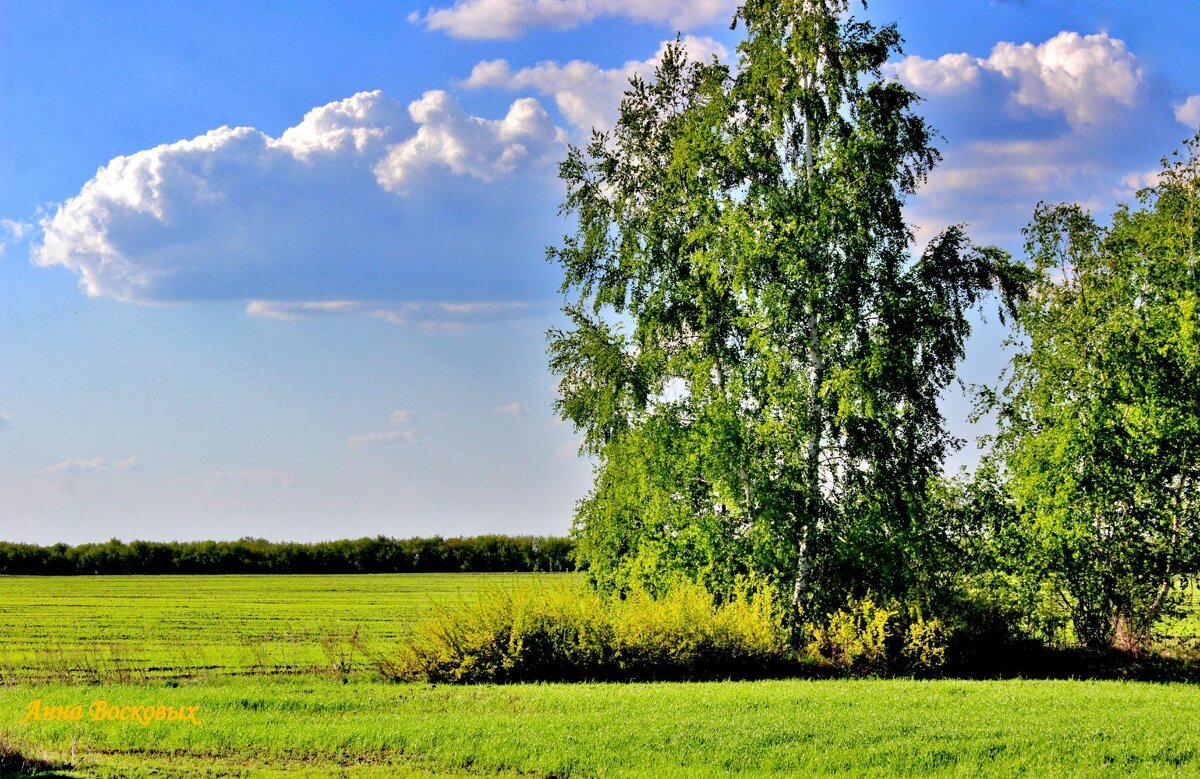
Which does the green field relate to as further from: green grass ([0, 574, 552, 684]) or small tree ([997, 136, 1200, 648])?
small tree ([997, 136, 1200, 648])

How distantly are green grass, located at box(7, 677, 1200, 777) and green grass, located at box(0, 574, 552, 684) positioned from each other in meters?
3.45

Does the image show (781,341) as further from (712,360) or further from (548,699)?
(548,699)

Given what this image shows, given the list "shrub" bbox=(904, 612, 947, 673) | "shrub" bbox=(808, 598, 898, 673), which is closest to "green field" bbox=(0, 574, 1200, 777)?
"shrub" bbox=(904, 612, 947, 673)

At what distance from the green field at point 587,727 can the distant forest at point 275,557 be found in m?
51.5

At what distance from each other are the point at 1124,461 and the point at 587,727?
1598 centimetres

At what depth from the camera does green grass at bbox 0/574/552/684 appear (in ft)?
73.3

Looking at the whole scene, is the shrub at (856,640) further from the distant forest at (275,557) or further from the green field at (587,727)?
the distant forest at (275,557)

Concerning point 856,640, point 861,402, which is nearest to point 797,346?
point 861,402

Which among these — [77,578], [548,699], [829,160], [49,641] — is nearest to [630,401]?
[829,160]

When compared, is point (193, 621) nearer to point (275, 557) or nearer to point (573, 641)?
point (573, 641)

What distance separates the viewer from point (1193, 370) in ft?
78.0

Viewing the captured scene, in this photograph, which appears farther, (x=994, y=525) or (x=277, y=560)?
(x=277, y=560)

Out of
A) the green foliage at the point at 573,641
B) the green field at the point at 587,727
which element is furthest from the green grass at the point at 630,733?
the green foliage at the point at 573,641

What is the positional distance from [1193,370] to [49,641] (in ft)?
97.6
